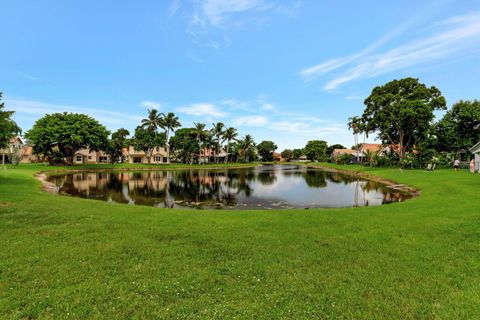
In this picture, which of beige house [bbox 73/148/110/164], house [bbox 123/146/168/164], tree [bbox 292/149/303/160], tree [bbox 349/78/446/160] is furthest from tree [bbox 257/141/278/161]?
tree [bbox 349/78/446/160]

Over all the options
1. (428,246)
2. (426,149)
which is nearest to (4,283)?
(428,246)

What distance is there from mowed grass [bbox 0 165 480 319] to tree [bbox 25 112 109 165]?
181 ft

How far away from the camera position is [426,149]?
5288 centimetres

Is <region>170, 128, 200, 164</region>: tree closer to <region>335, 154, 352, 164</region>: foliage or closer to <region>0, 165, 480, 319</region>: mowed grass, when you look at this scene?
<region>335, 154, 352, 164</region>: foliage

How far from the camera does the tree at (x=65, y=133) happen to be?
55969 mm

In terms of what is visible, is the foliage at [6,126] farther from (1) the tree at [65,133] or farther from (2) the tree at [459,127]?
(2) the tree at [459,127]

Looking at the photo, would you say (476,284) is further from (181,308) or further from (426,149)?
(426,149)

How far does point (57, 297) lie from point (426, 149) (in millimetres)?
63123

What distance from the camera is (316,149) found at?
128m

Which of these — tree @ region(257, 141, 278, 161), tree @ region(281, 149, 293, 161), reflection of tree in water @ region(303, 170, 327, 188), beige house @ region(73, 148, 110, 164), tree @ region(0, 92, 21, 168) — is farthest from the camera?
tree @ region(281, 149, 293, 161)

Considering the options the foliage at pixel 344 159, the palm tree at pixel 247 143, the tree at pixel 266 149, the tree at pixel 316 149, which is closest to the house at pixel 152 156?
the palm tree at pixel 247 143

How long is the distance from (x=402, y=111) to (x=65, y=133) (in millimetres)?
68028

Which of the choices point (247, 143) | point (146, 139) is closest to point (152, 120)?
point (146, 139)

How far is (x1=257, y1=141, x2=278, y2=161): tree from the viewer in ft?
478
